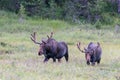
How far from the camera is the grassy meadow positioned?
479 inches

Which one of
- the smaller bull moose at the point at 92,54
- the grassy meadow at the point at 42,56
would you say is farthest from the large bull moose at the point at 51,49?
the smaller bull moose at the point at 92,54

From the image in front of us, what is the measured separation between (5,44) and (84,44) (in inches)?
190

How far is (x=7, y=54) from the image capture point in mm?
19031

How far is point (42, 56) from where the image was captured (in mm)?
19016

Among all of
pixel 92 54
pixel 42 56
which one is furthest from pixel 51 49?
pixel 42 56

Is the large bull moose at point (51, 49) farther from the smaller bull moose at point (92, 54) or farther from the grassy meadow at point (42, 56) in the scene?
the smaller bull moose at point (92, 54)

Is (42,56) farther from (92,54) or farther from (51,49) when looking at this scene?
(92,54)

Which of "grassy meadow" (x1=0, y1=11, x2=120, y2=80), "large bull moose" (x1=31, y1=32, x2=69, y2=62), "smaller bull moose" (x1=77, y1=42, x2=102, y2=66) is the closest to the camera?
"grassy meadow" (x1=0, y1=11, x2=120, y2=80)

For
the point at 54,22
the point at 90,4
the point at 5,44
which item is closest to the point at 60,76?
the point at 5,44

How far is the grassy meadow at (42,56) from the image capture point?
12.2 meters

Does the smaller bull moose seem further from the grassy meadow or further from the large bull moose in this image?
the large bull moose

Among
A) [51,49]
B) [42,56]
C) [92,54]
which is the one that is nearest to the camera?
[92,54]

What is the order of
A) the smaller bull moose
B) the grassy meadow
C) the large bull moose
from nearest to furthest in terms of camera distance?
the grassy meadow < the smaller bull moose < the large bull moose

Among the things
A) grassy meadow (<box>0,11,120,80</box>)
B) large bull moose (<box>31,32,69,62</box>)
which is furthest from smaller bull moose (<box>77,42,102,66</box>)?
large bull moose (<box>31,32,69,62</box>)
